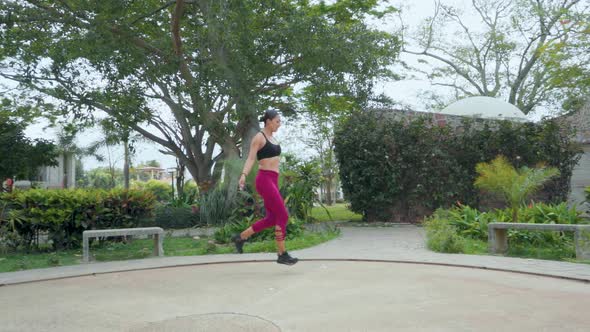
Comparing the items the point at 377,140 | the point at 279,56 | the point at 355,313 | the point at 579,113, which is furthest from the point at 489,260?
the point at 579,113

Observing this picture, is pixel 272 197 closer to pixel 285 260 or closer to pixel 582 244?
pixel 285 260

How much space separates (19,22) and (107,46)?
3.01 m

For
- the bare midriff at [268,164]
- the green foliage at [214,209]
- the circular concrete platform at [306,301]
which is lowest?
the circular concrete platform at [306,301]

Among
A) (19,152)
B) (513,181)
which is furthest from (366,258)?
(19,152)

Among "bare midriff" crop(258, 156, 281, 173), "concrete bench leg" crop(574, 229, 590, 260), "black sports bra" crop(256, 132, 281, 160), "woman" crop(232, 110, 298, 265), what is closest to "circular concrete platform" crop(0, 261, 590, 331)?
"woman" crop(232, 110, 298, 265)

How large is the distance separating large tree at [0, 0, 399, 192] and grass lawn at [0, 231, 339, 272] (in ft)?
14.8

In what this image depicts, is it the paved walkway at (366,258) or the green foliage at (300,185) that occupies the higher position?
the green foliage at (300,185)

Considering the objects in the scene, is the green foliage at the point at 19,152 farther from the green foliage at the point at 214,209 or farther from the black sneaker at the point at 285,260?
the black sneaker at the point at 285,260

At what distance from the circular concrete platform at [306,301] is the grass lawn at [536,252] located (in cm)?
158

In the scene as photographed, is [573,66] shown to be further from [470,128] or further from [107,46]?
[107,46]

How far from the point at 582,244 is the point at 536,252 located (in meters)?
0.77

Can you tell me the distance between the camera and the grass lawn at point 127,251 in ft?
25.5

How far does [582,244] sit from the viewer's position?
273 inches

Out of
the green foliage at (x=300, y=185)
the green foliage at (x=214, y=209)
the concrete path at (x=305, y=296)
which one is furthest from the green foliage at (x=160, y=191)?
the concrete path at (x=305, y=296)
